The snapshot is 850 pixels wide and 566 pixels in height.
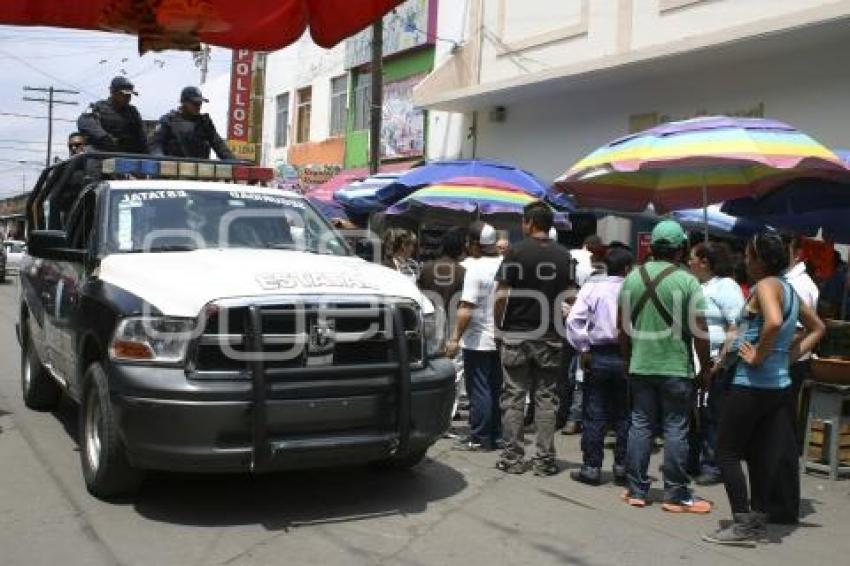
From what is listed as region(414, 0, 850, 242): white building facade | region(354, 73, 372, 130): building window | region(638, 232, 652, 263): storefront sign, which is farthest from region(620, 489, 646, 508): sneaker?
region(354, 73, 372, 130): building window

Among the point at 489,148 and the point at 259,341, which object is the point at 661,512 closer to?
the point at 259,341

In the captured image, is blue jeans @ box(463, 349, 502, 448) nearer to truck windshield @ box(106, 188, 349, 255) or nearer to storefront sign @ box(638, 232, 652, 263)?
truck windshield @ box(106, 188, 349, 255)

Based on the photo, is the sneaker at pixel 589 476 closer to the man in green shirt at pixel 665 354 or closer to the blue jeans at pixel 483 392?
the man in green shirt at pixel 665 354

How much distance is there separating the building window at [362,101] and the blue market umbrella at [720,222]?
14.4 m

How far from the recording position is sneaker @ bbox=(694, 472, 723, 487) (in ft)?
22.0

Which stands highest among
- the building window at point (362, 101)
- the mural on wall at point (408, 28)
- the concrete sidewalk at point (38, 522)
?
the mural on wall at point (408, 28)

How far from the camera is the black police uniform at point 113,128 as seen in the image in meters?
8.73

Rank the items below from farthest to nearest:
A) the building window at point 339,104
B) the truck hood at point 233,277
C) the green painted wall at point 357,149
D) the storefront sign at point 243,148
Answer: the building window at point 339,104 → the storefront sign at point 243,148 → the green painted wall at point 357,149 → the truck hood at point 233,277

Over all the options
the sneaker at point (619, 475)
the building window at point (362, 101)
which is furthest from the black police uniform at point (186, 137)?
the building window at point (362, 101)

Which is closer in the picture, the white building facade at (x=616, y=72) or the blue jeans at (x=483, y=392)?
the blue jeans at (x=483, y=392)

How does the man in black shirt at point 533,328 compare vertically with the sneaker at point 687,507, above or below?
above

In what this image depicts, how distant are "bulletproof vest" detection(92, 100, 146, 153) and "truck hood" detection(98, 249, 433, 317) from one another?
12.0 feet

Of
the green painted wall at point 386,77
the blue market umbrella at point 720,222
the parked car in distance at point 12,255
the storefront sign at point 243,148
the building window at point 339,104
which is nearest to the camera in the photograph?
the blue market umbrella at point 720,222

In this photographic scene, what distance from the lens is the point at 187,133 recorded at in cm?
891
